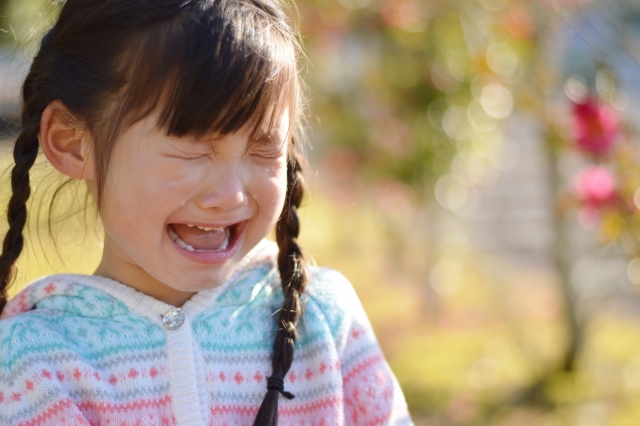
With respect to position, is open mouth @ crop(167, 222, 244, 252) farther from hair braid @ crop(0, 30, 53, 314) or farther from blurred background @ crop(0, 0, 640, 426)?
blurred background @ crop(0, 0, 640, 426)

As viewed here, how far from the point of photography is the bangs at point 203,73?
114 centimetres

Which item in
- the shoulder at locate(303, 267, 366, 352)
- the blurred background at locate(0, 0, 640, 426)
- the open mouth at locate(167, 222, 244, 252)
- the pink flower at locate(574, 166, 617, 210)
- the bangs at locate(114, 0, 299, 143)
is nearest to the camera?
the bangs at locate(114, 0, 299, 143)

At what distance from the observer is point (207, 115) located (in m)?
1.15

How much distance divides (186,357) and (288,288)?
8.8 inches

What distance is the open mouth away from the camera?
1.24 meters

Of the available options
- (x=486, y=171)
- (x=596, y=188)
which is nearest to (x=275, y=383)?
(x=596, y=188)

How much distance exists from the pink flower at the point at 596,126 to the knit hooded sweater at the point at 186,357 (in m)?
1.21

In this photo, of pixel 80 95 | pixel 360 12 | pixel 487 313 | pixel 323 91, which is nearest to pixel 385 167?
pixel 323 91

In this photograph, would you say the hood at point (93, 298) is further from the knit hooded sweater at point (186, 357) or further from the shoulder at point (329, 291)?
the shoulder at point (329, 291)

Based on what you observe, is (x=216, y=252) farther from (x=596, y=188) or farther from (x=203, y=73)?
(x=596, y=188)

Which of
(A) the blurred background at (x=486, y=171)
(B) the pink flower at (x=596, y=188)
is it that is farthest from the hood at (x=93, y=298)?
(B) the pink flower at (x=596, y=188)

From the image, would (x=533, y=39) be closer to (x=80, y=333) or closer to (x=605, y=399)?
(x=605, y=399)

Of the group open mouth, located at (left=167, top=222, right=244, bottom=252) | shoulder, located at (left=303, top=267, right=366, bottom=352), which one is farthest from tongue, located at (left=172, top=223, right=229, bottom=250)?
shoulder, located at (left=303, top=267, right=366, bottom=352)

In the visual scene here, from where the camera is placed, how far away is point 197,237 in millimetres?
1251
